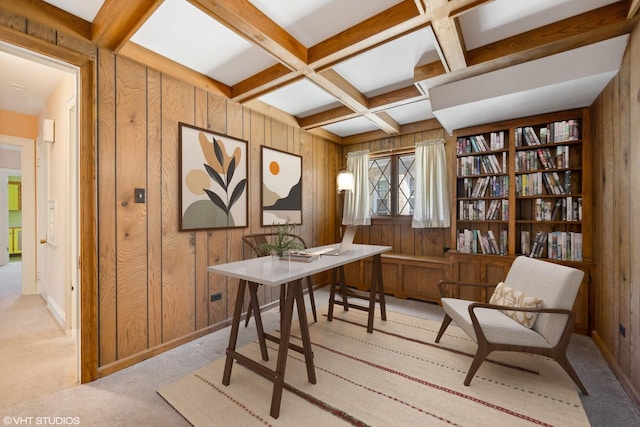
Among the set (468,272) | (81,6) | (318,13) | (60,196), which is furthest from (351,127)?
(60,196)

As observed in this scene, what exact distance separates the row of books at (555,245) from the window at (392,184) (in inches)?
63.1

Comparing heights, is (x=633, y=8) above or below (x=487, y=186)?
above

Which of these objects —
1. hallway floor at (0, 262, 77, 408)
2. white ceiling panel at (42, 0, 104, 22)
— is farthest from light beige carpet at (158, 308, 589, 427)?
white ceiling panel at (42, 0, 104, 22)

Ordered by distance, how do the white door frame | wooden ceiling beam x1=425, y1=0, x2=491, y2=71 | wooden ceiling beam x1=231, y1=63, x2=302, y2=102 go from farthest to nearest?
1. the white door frame
2. wooden ceiling beam x1=231, y1=63, x2=302, y2=102
3. wooden ceiling beam x1=425, y1=0, x2=491, y2=71

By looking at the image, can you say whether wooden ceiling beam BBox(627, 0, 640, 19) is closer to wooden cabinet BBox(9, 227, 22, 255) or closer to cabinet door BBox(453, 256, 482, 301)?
cabinet door BBox(453, 256, 482, 301)

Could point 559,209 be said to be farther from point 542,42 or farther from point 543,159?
point 542,42

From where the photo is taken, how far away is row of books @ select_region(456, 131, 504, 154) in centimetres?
332

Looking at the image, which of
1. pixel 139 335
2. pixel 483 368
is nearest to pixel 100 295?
pixel 139 335

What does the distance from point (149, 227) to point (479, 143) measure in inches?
149

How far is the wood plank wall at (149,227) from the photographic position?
2162 mm

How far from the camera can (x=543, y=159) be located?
3062 mm

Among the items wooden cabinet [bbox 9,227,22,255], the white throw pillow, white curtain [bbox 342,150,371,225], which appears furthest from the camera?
wooden cabinet [bbox 9,227,22,255]

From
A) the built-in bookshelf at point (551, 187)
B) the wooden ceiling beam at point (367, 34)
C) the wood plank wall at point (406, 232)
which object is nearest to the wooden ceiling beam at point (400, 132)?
the wood plank wall at point (406, 232)

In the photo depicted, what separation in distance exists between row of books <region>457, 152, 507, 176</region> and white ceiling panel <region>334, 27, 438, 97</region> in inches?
52.1
